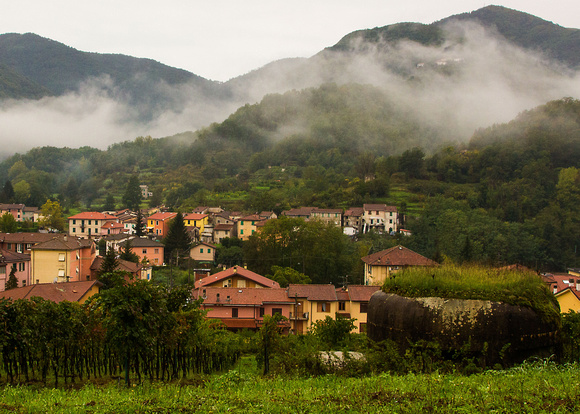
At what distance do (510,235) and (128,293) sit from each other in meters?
69.0

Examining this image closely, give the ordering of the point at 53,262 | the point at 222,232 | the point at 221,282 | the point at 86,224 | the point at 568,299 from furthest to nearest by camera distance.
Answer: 1. the point at 86,224
2. the point at 222,232
3. the point at 53,262
4. the point at 221,282
5. the point at 568,299

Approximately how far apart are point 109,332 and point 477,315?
7662mm

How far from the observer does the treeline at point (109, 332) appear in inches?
428

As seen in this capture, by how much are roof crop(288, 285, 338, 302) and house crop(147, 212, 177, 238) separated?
50.7 m

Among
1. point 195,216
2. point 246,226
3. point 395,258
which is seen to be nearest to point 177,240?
point 246,226

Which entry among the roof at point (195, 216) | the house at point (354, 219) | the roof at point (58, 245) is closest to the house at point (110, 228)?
the roof at point (195, 216)

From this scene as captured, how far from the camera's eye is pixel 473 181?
106 meters

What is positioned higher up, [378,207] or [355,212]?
[378,207]

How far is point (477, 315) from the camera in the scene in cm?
904

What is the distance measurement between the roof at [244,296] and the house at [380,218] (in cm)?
4974

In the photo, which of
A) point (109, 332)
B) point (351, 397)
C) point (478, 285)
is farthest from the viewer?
point (109, 332)

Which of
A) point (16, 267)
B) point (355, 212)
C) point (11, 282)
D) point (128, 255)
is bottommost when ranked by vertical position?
point (128, 255)

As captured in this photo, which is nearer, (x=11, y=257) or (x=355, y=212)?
(x=11, y=257)

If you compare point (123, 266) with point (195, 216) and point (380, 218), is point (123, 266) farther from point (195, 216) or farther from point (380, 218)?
point (380, 218)
